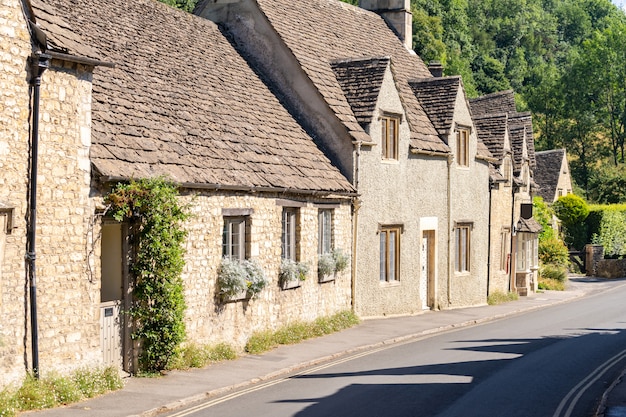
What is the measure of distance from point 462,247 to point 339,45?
8444 mm

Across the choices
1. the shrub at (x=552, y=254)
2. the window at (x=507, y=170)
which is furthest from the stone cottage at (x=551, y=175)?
the window at (x=507, y=170)

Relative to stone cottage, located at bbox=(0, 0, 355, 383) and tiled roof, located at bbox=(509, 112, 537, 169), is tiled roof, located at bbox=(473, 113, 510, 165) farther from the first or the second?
stone cottage, located at bbox=(0, 0, 355, 383)

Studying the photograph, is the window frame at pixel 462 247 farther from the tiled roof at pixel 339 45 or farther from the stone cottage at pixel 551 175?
the stone cottage at pixel 551 175

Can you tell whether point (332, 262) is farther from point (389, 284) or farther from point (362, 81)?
point (362, 81)

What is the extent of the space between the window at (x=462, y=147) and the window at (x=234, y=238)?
1359 centimetres

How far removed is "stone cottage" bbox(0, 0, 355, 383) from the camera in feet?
46.2

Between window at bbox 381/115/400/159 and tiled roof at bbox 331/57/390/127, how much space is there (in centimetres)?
78

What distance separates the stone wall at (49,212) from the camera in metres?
13.6

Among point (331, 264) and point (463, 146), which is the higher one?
point (463, 146)

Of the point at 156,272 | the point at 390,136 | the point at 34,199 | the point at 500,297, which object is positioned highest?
the point at 390,136

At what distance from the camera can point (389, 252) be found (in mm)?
28500

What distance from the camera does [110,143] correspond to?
16984 millimetres

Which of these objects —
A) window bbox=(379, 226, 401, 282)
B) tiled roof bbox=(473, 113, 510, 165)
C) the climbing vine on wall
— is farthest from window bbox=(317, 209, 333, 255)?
tiled roof bbox=(473, 113, 510, 165)

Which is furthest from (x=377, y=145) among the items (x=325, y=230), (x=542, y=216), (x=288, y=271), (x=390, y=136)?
(x=542, y=216)
